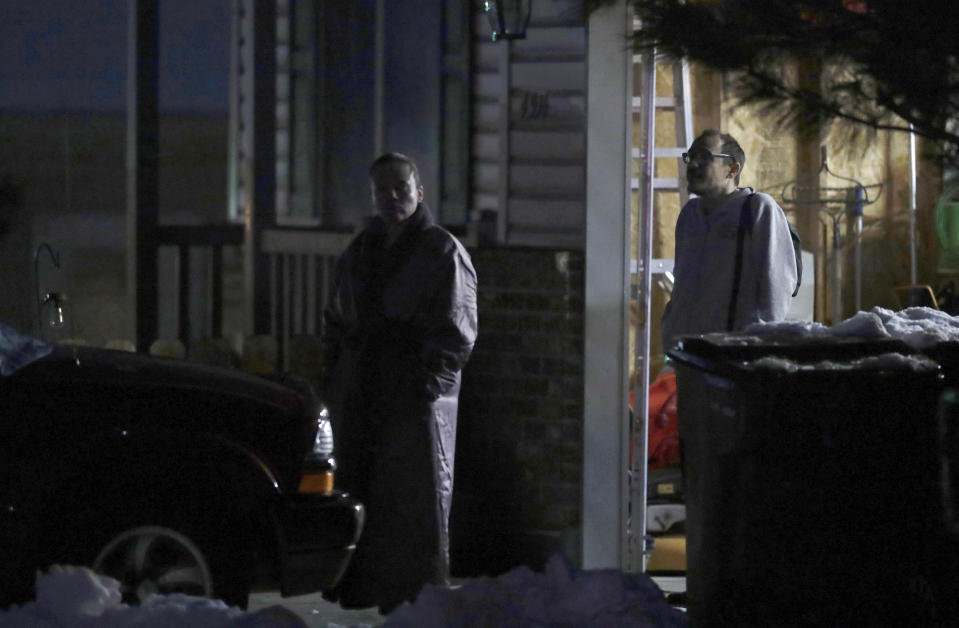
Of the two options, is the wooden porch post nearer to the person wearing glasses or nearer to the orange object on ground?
the orange object on ground

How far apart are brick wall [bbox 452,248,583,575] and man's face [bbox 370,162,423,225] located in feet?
4.60

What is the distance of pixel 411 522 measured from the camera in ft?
21.8

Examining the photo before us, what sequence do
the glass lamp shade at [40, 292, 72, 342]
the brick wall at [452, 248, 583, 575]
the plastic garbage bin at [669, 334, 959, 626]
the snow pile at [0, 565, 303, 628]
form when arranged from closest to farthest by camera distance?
the plastic garbage bin at [669, 334, 959, 626]
the snow pile at [0, 565, 303, 628]
the brick wall at [452, 248, 583, 575]
the glass lamp shade at [40, 292, 72, 342]

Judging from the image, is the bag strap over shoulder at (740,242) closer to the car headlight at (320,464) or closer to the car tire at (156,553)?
the car headlight at (320,464)

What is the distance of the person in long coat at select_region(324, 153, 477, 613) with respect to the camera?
6.57 m

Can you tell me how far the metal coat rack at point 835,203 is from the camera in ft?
45.9

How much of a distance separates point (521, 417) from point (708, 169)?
6.34ft

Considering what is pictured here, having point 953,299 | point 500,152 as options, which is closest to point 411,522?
point 500,152

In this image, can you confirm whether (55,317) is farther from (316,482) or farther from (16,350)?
(316,482)

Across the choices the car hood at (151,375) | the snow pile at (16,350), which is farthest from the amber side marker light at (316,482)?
the snow pile at (16,350)

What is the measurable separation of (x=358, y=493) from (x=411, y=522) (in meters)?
0.26

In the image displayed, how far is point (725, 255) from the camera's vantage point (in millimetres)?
6660

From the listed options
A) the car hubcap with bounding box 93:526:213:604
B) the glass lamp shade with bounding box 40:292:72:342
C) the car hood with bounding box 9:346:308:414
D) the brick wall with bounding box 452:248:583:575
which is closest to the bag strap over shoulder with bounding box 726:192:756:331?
the brick wall with bounding box 452:248:583:575

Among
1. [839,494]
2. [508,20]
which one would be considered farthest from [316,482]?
[508,20]
